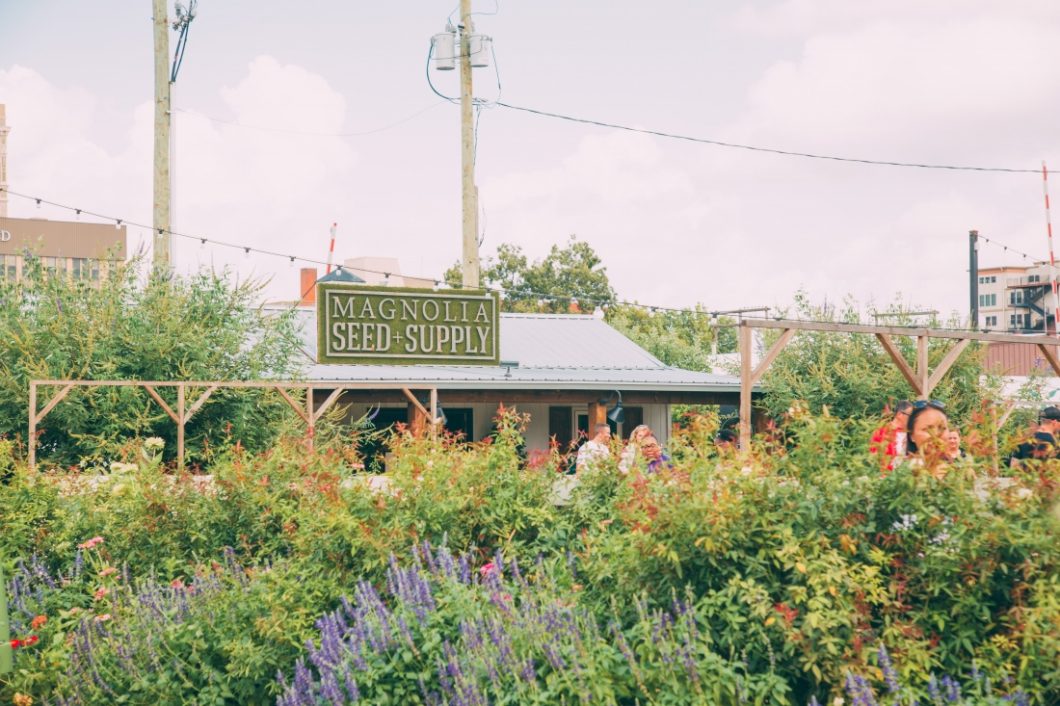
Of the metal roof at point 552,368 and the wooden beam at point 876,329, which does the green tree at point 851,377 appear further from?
the wooden beam at point 876,329

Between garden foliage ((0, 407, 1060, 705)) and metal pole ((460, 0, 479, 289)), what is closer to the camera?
garden foliage ((0, 407, 1060, 705))

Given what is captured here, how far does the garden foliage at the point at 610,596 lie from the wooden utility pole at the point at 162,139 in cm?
1096

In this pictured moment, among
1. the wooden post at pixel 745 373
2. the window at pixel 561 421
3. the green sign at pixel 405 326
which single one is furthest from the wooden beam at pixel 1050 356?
the window at pixel 561 421

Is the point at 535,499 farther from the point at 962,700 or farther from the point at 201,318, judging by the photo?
the point at 201,318

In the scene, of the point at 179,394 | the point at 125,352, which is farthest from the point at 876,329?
the point at 125,352

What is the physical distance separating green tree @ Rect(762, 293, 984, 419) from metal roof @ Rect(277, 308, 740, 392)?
51.5 inches

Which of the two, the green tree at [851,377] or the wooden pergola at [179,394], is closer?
the wooden pergola at [179,394]

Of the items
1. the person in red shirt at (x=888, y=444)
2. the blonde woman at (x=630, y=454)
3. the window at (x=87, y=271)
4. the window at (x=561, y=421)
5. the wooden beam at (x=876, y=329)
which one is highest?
the window at (x=87, y=271)

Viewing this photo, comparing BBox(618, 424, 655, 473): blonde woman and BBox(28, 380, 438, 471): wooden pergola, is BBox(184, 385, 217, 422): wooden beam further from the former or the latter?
BBox(618, 424, 655, 473): blonde woman

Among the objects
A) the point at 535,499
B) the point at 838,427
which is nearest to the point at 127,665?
the point at 535,499

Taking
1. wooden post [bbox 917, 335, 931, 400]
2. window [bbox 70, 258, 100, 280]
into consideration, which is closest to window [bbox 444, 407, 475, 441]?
window [bbox 70, 258, 100, 280]

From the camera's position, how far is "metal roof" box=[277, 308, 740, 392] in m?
21.9

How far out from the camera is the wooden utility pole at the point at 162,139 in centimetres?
1684

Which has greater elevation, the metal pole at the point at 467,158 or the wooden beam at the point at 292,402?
the metal pole at the point at 467,158
